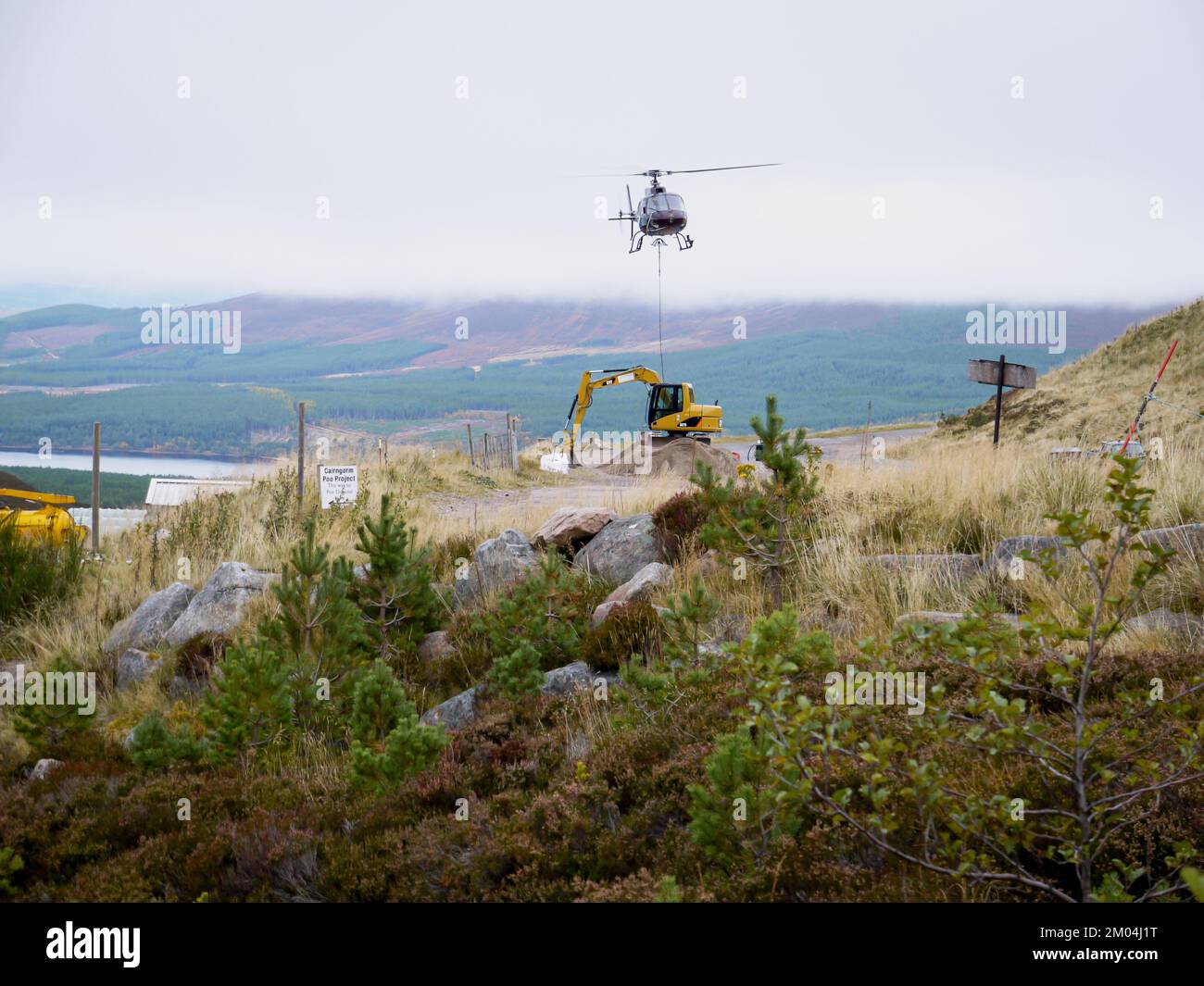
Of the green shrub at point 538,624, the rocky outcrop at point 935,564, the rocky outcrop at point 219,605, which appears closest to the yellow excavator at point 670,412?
the rocky outcrop at point 219,605

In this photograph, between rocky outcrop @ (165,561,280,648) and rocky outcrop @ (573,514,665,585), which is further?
rocky outcrop @ (165,561,280,648)

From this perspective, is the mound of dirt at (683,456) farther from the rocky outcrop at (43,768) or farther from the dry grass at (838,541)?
the rocky outcrop at (43,768)

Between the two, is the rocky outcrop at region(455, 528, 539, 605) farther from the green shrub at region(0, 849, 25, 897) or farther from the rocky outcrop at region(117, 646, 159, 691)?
the green shrub at region(0, 849, 25, 897)

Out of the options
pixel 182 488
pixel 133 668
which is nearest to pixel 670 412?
pixel 182 488

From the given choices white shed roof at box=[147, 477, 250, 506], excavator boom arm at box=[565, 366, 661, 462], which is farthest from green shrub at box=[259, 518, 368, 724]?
excavator boom arm at box=[565, 366, 661, 462]

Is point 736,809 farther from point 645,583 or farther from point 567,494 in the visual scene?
point 567,494
